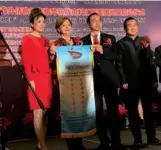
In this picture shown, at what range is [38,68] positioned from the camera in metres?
3.97

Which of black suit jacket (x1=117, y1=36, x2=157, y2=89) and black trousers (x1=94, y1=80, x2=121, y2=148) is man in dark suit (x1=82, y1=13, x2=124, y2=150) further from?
black suit jacket (x1=117, y1=36, x2=157, y2=89)

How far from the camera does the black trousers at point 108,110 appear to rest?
425 cm

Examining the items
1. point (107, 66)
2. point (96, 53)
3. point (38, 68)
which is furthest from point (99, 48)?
point (38, 68)

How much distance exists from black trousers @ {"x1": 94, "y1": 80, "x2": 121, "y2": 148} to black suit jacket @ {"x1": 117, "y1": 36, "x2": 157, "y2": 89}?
42cm

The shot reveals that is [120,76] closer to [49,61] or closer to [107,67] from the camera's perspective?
→ [107,67]

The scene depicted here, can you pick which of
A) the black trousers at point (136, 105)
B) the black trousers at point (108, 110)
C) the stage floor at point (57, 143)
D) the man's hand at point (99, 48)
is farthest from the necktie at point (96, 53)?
the stage floor at point (57, 143)

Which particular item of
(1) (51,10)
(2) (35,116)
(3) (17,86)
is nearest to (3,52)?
(3) (17,86)

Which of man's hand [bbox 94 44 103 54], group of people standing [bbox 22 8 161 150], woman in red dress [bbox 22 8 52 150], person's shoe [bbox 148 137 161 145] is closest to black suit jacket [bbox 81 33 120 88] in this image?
group of people standing [bbox 22 8 161 150]

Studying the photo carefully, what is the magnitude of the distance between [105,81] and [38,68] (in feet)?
2.46

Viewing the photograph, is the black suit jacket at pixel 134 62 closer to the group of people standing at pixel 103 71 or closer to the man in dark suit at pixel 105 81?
the group of people standing at pixel 103 71

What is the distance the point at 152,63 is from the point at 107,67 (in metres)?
0.76

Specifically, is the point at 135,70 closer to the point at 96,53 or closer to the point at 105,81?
the point at 105,81

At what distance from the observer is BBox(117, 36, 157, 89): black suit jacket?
4633 millimetres

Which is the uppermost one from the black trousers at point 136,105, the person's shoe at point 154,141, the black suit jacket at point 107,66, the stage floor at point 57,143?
the black suit jacket at point 107,66
